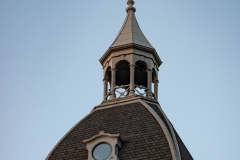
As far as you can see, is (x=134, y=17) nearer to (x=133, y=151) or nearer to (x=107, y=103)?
(x=107, y=103)

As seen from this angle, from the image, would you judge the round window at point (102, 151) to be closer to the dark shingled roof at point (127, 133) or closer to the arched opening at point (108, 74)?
the dark shingled roof at point (127, 133)

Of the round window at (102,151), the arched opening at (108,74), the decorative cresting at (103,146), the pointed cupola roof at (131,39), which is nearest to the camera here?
the decorative cresting at (103,146)

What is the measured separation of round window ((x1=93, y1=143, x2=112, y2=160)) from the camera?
4562 cm

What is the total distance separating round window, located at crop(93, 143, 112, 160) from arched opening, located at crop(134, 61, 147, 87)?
7878mm

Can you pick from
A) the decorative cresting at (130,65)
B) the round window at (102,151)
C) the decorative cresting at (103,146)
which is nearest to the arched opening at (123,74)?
the decorative cresting at (130,65)

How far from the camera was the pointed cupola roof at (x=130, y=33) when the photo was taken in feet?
172

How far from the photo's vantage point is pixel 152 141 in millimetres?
45344

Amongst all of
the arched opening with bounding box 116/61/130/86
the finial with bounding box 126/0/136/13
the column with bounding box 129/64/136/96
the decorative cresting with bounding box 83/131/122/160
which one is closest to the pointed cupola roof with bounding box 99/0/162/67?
the finial with bounding box 126/0/136/13

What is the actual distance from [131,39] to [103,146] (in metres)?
8.52

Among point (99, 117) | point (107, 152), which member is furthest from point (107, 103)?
point (107, 152)

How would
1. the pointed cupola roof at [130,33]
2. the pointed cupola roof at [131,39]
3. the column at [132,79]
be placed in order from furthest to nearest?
the pointed cupola roof at [130,33] < the pointed cupola roof at [131,39] < the column at [132,79]

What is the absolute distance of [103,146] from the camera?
151ft

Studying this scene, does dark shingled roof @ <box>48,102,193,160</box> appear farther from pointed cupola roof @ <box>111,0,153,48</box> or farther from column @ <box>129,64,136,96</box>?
pointed cupola roof @ <box>111,0,153,48</box>

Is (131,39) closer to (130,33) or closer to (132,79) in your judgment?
(130,33)
